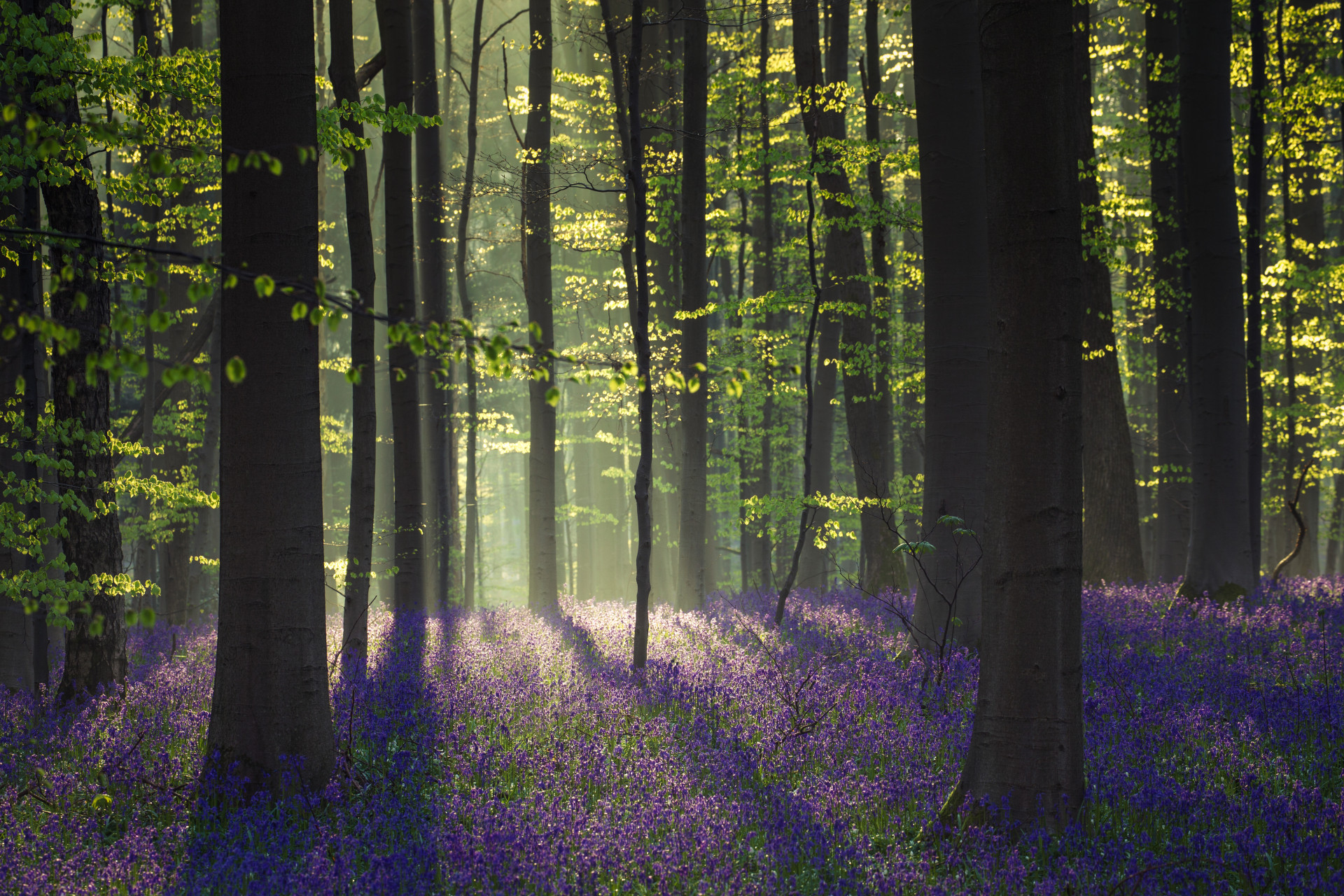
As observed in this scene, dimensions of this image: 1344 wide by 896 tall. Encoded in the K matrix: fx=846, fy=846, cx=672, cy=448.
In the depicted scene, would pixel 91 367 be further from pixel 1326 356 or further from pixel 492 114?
pixel 492 114

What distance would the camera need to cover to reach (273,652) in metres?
5.23

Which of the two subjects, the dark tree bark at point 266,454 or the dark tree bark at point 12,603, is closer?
the dark tree bark at point 266,454

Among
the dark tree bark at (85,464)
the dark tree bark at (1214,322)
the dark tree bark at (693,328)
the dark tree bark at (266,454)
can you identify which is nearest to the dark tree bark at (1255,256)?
the dark tree bark at (1214,322)

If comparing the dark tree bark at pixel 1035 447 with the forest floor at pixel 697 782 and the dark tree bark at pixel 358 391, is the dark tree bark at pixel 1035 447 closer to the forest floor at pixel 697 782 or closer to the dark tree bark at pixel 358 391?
the forest floor at pixel 697 782

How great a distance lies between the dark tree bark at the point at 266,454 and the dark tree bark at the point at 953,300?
5.40 m

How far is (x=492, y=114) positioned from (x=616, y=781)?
3654cm

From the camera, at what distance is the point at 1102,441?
12.9 m

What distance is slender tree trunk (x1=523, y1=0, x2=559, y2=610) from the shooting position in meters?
14.8

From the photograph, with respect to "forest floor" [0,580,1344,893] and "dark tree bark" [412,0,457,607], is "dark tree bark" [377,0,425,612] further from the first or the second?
"forest floor" [0,580,1344,893]

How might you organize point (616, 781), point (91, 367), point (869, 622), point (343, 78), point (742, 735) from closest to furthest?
point (91, 367) → point (616, 781) → point (742, 735) → point (343, 78) → point (869, 622)

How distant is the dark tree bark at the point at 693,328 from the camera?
13945mm

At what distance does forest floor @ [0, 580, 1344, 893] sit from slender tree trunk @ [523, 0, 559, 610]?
615cm

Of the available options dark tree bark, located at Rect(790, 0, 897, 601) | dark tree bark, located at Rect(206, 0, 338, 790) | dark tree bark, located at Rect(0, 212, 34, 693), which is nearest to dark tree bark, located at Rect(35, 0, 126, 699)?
dark tree bark, located at Rect(0, 212, 34, 693)

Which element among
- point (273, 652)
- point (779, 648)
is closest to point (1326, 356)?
point (779, 648)
